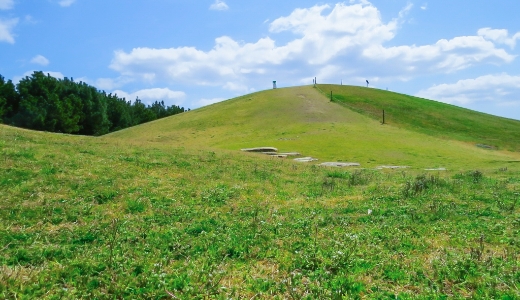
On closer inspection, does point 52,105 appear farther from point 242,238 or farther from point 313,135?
point 242,238

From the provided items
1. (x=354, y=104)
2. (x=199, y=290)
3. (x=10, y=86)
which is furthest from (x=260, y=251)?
(x=10, y=86)

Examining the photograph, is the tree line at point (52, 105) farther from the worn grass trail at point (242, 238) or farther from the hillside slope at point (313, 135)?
the worn grass trail at point (242, 238)

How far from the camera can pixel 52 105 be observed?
74938 mm

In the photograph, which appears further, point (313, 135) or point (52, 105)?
point (52, 105)

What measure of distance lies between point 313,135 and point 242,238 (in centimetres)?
4456

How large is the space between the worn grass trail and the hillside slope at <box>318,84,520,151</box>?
54.3 m

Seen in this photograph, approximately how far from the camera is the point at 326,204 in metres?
11.9

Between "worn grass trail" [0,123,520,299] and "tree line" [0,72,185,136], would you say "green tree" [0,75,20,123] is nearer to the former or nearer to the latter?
"tree line" [0,72,185,136]

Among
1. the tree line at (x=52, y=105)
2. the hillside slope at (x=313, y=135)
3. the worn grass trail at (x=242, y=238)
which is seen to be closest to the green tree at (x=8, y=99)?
the tree line at (x=52, y=105)

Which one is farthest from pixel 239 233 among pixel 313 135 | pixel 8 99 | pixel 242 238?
pixel 8 99

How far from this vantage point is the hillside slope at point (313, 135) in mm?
38719

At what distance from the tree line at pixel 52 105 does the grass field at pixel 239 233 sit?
213 ft

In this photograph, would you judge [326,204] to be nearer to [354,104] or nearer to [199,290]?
[199,290]

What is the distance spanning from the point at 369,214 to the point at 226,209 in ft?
13.9
